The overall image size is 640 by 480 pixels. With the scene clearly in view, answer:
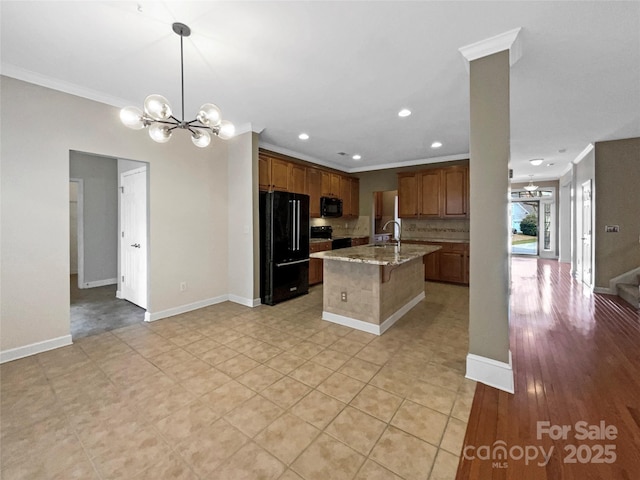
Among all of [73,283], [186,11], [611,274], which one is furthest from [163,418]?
[611,274]

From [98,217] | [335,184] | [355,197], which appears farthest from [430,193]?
[98,217]

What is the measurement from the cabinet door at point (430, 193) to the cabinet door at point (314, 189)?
220 cm

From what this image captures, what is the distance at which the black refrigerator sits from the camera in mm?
4305

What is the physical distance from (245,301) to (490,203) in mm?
3565

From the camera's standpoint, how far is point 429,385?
2193mm

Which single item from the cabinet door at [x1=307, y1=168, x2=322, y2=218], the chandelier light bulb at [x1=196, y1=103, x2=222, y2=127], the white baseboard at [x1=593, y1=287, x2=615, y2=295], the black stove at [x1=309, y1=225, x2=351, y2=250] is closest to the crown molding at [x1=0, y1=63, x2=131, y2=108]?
the chandelier light bulb at [x1=196, y1=103, x2=222, y2=127]

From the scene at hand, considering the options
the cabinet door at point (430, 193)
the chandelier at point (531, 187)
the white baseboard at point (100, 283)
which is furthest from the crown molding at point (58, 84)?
the chandelier at point (531, 187)

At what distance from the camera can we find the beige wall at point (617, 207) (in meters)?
4.65

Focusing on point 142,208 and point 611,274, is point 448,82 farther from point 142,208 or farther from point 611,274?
point 611,274

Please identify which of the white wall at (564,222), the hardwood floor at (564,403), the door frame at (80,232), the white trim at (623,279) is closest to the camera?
the hardwood floor at (564,403)

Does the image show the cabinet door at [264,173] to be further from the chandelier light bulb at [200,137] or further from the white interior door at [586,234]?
the white interior door at [586,234]

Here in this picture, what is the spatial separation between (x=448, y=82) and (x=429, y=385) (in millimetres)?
2855

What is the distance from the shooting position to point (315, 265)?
5.73 m

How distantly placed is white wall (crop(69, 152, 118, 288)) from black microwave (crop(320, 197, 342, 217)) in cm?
444
